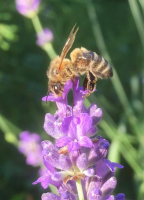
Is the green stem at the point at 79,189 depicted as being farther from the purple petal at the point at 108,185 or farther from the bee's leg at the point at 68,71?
the bee's leg at the point at 68,71

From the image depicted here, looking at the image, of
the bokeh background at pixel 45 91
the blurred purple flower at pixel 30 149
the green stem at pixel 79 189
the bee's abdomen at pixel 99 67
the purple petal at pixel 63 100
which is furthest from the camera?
the bokeh background at pixel 45 91

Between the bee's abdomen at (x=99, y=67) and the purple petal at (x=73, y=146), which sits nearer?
the purple petal at (x=73, y=146)

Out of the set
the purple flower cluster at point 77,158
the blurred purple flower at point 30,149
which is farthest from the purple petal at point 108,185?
the blurred purple flower at point 30,149

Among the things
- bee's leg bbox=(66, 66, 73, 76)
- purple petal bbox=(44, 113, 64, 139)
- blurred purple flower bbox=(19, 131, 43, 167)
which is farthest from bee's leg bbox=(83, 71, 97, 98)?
blurred purple flower bbox=(19, 131, 43, 167)

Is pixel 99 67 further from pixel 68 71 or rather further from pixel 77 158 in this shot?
pixel 77 158

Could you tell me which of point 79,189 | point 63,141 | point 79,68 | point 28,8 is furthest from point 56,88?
point 28,8

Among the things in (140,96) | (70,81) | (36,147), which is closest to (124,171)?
(140,96)

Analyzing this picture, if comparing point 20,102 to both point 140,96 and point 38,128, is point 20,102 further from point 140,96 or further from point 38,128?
point 140,96
